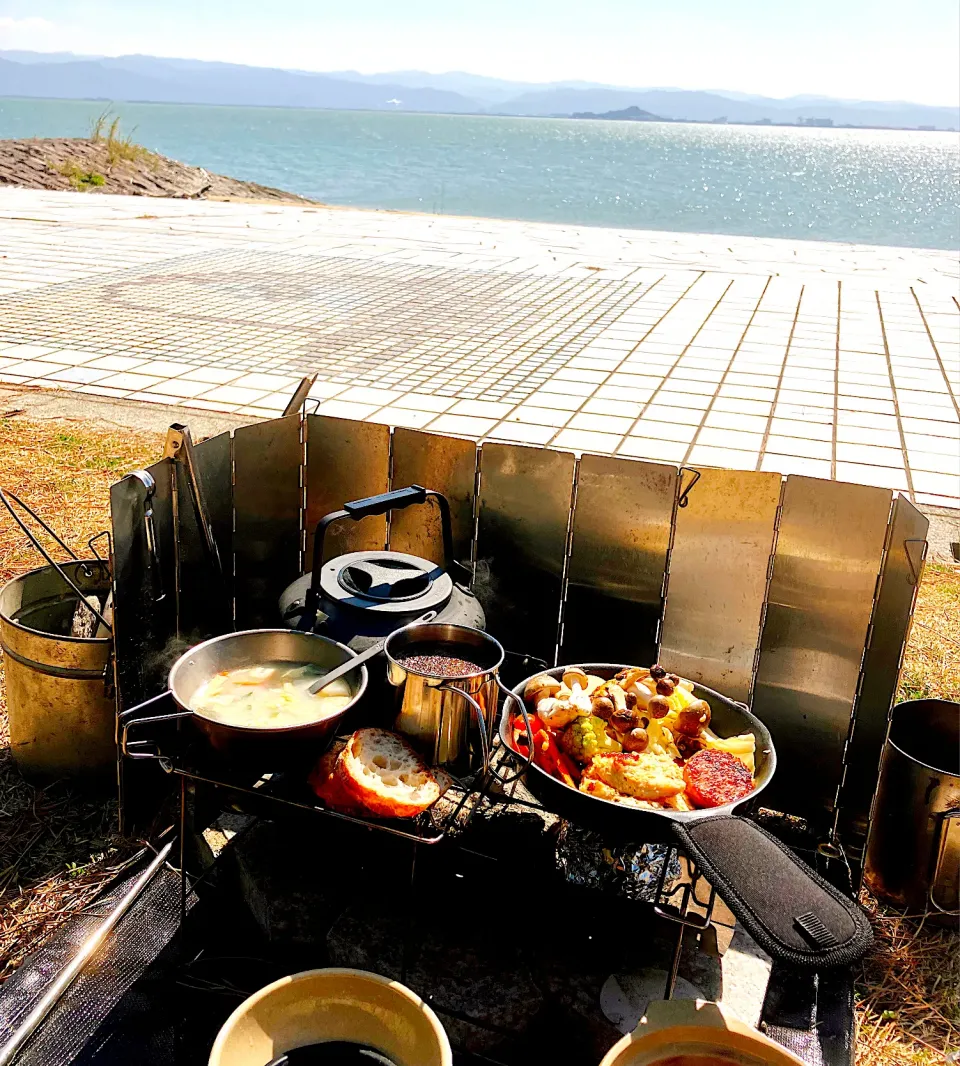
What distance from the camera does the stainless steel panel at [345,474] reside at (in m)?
3.29

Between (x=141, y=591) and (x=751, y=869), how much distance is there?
170cm

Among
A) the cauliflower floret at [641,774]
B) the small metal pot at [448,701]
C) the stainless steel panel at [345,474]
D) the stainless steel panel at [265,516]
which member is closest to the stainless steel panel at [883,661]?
the cauliflower floret at [641,774]

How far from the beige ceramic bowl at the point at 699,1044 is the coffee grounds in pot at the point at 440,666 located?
2.70ft

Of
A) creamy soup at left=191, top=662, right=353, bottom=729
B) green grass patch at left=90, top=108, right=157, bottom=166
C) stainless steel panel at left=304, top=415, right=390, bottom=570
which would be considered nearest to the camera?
creamy soup at left=191, top=662, right=353, bottom=729

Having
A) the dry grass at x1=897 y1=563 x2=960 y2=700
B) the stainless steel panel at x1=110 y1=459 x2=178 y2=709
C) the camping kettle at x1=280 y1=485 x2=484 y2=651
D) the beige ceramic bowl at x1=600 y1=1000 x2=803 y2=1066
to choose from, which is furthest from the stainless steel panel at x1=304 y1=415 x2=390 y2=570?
the dry grass at x1=897 y1=563 x2=960 y2=700

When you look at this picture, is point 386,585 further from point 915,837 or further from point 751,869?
point 915,837

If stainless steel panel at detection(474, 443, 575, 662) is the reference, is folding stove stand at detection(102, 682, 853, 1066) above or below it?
below

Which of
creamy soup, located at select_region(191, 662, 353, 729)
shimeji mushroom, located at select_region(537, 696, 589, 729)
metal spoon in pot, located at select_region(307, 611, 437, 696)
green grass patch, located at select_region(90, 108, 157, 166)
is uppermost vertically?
green grass patch, located at select_region(90, 108, 157, 166)

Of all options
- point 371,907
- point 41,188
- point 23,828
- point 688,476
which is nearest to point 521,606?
point 688,476

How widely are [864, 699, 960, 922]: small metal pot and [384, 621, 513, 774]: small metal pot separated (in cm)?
127

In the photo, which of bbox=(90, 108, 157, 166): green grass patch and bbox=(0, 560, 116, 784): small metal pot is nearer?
bbox=(0, 560, 116, 784): small metal pot

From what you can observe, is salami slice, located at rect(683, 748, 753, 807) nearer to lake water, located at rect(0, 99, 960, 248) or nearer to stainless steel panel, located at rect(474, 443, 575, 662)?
stainless steel panel, located at rect(474, 443, 575, 662)

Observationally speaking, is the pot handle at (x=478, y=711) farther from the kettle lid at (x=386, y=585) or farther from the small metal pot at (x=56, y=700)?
the small metal pot at (x=56, y=700)

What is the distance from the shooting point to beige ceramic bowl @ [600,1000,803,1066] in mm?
1831
